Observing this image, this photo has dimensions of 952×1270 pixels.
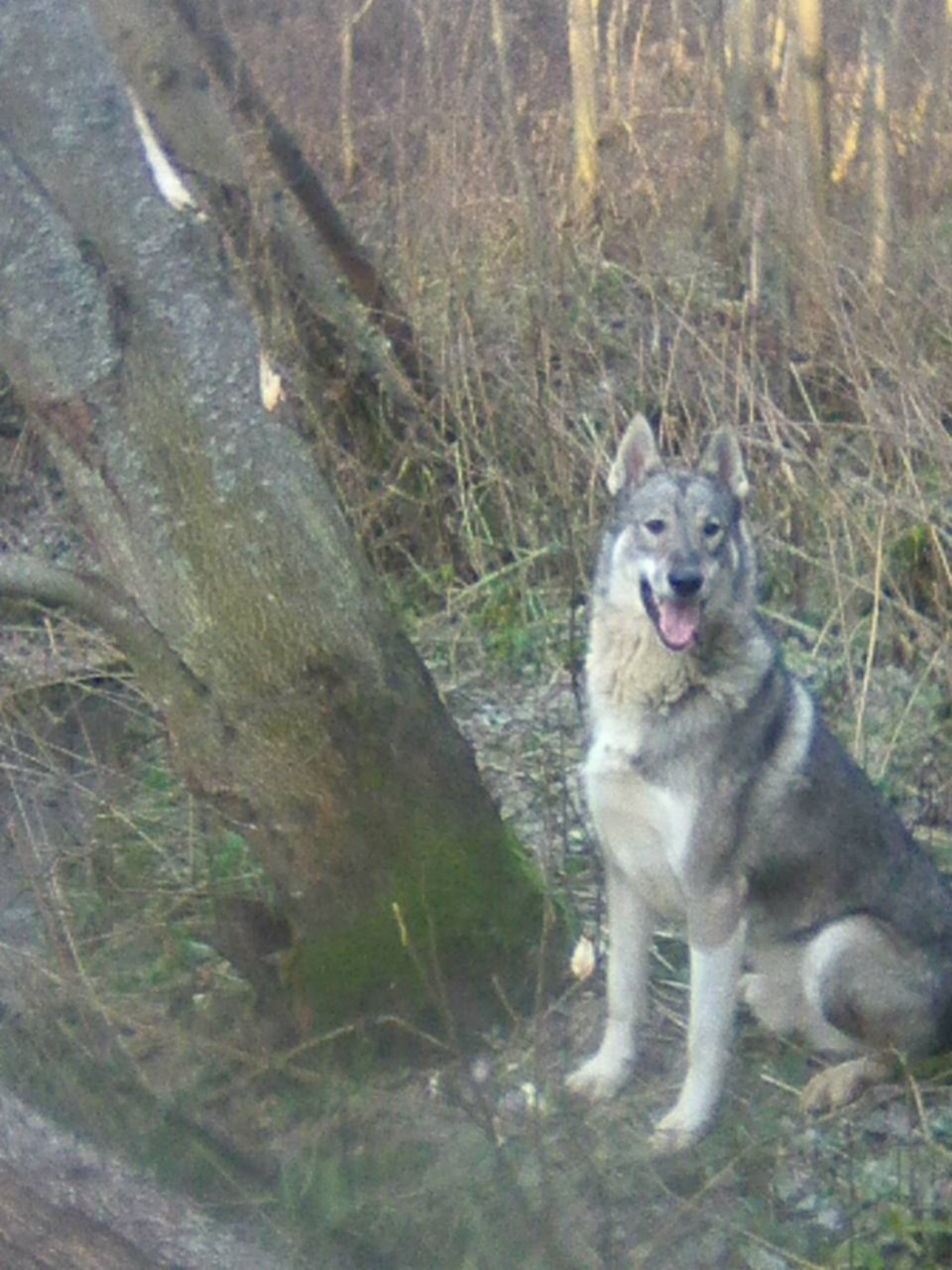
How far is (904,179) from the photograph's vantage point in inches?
335

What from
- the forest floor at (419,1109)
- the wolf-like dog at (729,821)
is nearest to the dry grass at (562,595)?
the forest floor at (419,1109)

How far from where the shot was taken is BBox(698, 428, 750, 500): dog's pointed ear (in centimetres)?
449

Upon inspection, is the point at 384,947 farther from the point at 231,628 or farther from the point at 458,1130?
the point at 231,628

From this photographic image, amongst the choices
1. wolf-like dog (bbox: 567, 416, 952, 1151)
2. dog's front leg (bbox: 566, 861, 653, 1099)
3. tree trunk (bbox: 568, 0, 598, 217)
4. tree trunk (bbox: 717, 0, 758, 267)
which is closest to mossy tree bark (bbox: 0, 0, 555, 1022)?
dog's front leg (bbox: 566, 861, 653, 1099)

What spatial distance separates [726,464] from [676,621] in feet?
1.81

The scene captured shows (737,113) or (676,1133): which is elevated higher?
(737,113)

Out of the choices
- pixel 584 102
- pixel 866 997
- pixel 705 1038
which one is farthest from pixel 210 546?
pixel 584 102

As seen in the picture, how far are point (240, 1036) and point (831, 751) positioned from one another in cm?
185

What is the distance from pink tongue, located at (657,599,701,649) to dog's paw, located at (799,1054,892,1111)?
123cm

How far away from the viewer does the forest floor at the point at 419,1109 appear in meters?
3.78

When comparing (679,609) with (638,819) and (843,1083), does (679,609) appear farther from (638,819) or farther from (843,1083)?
(843,1083)

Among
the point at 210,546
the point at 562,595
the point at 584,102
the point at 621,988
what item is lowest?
the point at 562,595

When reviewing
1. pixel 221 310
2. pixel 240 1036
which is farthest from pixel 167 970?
pixel 221 310

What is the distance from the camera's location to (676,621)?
13.9ft
